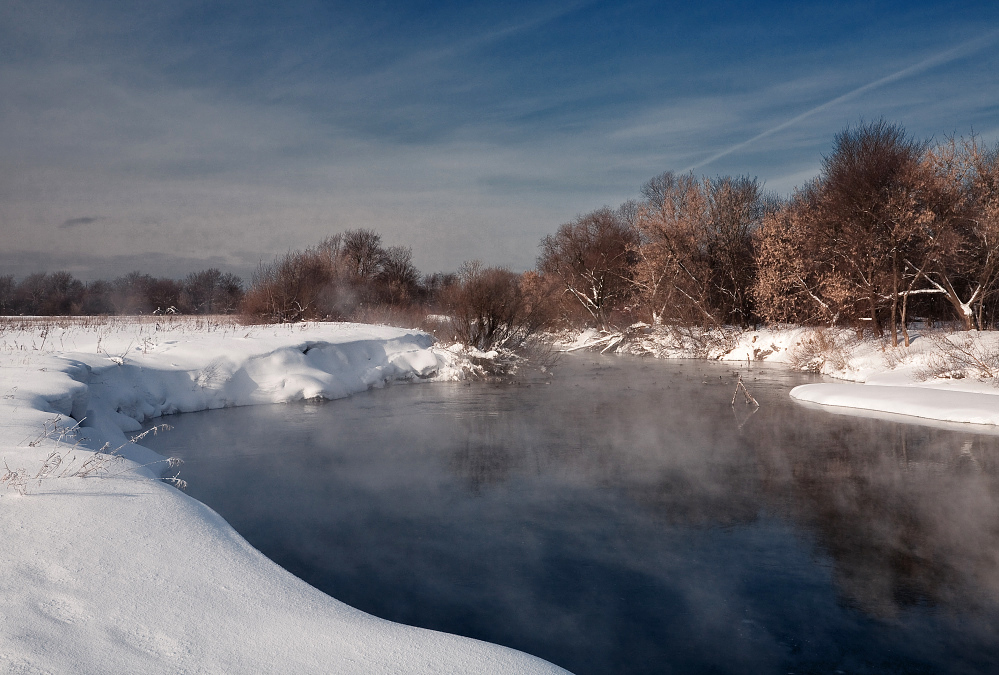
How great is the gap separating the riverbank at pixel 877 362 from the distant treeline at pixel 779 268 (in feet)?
2.90

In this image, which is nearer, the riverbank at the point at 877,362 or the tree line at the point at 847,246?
the riverbank at the point at 877,362

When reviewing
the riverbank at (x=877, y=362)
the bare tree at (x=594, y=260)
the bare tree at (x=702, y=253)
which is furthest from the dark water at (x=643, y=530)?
the bare tree at (x=594, y=260)

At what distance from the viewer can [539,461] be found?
9.62 metres

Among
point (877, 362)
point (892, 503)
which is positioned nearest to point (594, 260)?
point (877, 362)

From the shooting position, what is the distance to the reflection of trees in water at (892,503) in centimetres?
532

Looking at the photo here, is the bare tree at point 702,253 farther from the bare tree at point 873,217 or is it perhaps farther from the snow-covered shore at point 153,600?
the snow-covered shore at point 153,600

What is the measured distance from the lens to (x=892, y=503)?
754 centimetres

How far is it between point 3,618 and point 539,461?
7.14 metres

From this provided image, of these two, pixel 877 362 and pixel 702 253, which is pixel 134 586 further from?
pixel 702 253

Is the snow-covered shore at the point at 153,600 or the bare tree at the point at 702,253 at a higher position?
the bare tree at the point at 702,253

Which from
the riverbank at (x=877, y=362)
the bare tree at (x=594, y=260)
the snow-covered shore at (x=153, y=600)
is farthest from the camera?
the bare tree at (x=594, y=260)

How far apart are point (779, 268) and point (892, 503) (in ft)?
64.2

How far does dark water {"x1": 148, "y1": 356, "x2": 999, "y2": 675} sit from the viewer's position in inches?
176

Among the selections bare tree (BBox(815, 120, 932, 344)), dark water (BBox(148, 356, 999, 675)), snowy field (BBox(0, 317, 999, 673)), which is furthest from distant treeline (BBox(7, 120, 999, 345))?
snowy field (BBox(0, 317, 999, 673))
